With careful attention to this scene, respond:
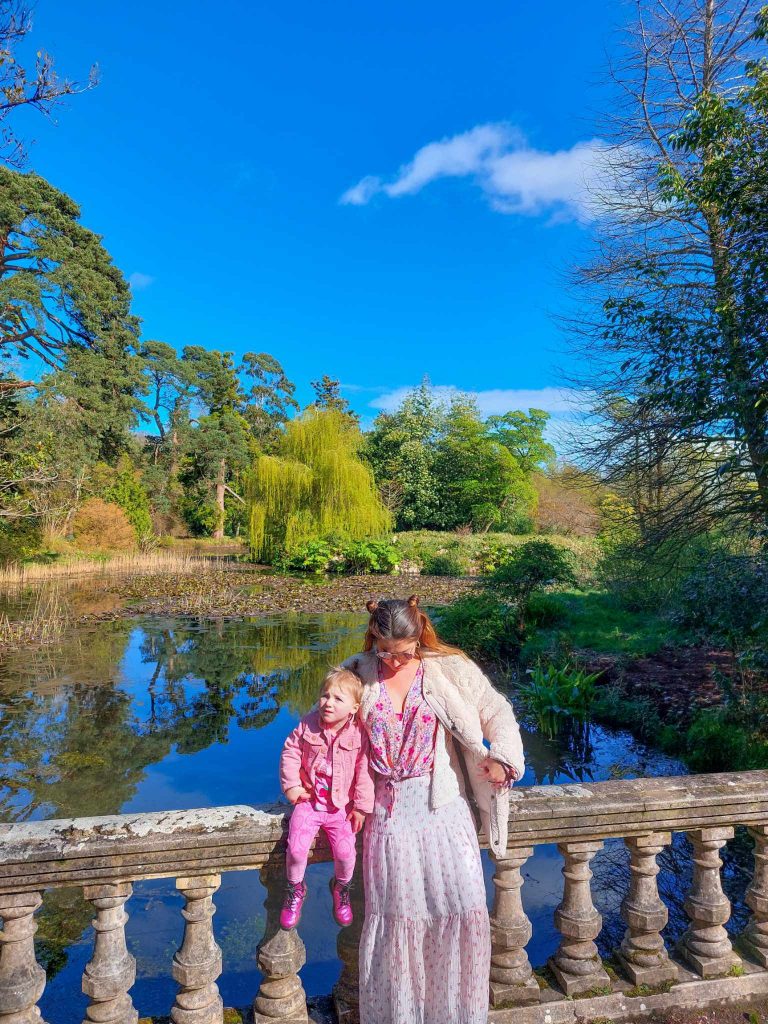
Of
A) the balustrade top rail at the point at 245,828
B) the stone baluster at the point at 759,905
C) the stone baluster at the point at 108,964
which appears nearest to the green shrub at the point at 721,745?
the stone baluster at the point at 759,905

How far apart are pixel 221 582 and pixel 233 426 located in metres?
17.9

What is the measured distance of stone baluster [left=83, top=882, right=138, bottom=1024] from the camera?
1667 mm

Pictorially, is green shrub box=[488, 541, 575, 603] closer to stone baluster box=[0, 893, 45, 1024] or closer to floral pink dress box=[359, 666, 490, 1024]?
floral pink dress box=[359, 666, 490, 1024]

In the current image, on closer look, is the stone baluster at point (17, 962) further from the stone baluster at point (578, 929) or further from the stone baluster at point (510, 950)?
the stone baluster at point (578, 929)

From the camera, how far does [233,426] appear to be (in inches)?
1407

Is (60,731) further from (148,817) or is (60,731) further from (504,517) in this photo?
(504,517)

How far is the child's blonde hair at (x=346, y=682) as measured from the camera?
1938mm

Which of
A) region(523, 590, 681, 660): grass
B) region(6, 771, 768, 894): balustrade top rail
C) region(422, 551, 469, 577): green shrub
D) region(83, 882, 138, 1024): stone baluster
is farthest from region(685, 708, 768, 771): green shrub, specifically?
region(422, 551, 469, 577): green shrub

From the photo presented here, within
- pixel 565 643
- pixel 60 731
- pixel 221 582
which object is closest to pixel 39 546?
pixel 221 582

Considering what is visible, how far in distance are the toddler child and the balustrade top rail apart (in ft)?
0.25

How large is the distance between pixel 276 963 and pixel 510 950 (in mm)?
714

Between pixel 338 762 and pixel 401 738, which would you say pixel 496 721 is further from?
pixel 338 762

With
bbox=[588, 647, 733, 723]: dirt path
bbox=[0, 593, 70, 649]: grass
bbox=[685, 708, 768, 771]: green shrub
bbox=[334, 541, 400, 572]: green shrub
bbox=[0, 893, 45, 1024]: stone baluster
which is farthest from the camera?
bbox=[334, 541, 400, 572]: green shrub

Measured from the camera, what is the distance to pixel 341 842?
1.80 metres
